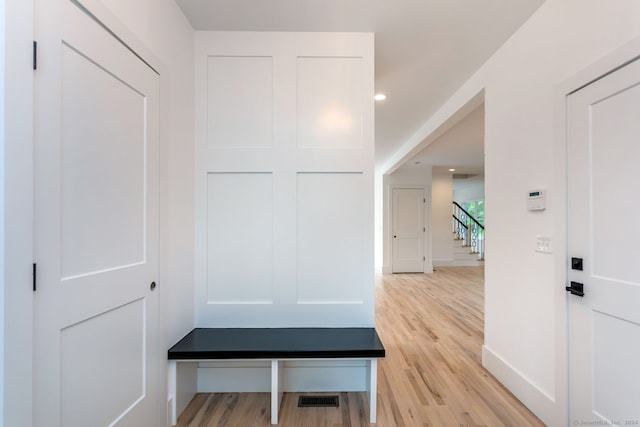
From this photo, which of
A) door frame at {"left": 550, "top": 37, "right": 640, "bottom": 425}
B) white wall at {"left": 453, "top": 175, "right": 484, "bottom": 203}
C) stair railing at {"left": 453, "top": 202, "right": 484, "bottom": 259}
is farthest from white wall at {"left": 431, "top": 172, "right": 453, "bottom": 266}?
door frame at {"left": 550, "top": 37, "right": 640, "bottom": 425}

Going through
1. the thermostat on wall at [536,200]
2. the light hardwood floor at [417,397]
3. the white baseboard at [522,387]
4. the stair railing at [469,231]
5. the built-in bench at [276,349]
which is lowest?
the light hardwood floor at [417,397]

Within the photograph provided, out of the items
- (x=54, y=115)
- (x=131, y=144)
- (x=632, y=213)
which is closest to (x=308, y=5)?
(x=131, y=144)

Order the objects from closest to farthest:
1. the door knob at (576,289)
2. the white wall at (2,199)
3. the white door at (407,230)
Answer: the white wall at (2,199)
the door knob at (576,289)
the white door at (407,230)

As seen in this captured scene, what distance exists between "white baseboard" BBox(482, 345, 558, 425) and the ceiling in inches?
99.1

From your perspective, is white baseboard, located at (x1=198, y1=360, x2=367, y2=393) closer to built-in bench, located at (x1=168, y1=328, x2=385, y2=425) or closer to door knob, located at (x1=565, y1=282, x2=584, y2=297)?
built-in bench, located at (x1=168, y1=328, x2=385, y2=425)

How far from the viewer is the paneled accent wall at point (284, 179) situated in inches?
83.2

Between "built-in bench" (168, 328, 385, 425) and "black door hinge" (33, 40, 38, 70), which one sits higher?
"black door hinge" (33, 40, 38, 70)

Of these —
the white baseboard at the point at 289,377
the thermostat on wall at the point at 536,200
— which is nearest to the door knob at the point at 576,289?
the thermostat on wall at the point at 536,200

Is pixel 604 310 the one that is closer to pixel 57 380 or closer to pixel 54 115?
pixel 57 380

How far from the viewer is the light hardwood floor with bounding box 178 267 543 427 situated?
180 centimetres

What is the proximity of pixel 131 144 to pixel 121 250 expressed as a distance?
0.55m

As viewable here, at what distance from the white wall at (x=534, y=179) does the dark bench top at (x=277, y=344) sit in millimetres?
1073

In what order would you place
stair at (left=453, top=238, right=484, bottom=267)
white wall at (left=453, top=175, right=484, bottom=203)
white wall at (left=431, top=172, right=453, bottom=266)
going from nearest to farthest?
white wall at (left=431, top=172, right=453, bottom=266) → stair at (left=453, top=238, right=484, bottom=267) → white wall at (left=453, top=175, right=484, bottom=203)

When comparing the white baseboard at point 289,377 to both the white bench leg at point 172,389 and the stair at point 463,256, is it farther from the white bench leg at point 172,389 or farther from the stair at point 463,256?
the stair at point 463,256
